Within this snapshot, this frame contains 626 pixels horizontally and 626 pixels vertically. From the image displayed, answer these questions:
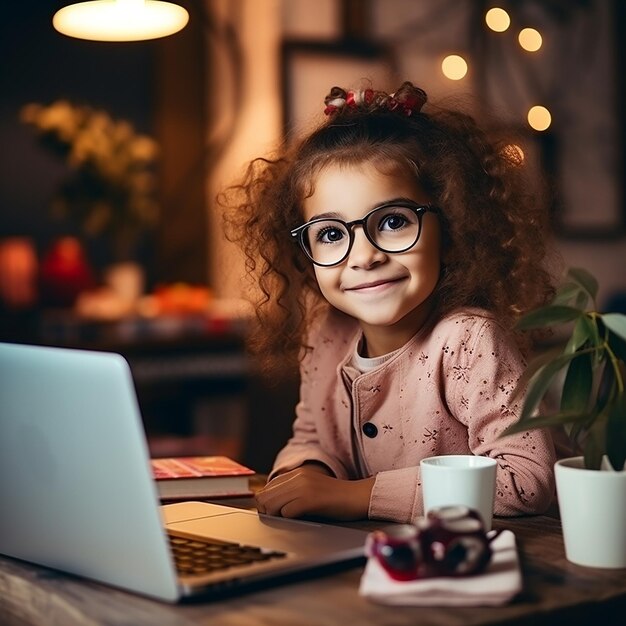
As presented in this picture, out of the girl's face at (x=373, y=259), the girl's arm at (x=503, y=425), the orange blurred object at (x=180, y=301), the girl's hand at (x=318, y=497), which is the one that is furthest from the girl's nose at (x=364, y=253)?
the orange blurred object at (x=180, y=301)

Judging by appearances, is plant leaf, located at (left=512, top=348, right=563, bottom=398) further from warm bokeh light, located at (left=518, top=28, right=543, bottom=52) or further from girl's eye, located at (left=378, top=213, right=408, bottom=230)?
warm bokeh light, located at (left=518, top=28, right=543, bottom=52)

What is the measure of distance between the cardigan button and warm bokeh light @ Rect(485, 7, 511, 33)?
10.5 feet

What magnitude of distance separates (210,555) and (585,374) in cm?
40

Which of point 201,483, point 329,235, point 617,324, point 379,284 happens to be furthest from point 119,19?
point 617,324

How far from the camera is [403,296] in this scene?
54.3 inches

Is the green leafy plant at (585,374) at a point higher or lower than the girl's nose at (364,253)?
lower

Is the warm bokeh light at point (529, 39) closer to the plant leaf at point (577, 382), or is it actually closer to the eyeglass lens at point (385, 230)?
the eyeglass lens at point (385, 230)

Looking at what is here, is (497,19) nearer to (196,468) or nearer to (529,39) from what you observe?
(529,39)

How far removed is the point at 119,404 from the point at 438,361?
61 centimetres

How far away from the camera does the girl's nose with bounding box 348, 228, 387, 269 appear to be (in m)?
1.36

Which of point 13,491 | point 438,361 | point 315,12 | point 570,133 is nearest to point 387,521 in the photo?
point 438,361

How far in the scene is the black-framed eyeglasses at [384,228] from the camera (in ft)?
4.48

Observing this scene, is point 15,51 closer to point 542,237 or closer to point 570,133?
point 570,133

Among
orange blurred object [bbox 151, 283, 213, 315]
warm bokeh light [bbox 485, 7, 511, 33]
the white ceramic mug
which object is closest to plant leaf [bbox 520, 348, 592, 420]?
the white ceramic mug
